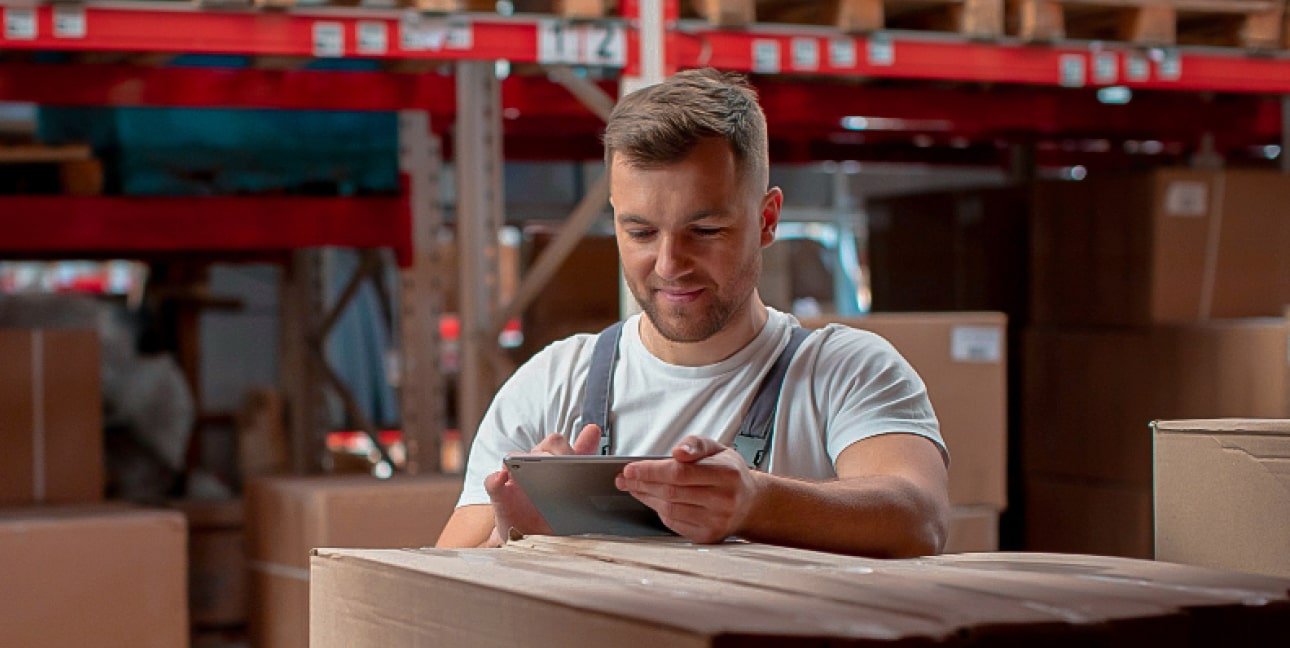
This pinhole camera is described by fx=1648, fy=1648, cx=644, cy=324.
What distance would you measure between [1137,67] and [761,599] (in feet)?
13.4

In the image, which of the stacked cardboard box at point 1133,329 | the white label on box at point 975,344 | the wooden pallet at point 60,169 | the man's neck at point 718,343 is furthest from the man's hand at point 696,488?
the wooden pallet at point 60,169

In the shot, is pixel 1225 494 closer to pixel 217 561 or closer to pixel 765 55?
pixel 765 55

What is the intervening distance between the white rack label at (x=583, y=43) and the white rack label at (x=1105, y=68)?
5.10ft

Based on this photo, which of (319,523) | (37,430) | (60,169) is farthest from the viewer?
(60,169)

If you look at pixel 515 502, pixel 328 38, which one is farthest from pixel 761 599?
pixel 328 38

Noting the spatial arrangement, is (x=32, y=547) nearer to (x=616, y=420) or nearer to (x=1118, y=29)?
(x=616, y=420)

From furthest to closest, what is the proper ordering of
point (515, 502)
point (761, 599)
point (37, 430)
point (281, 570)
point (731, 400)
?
point (37, 430) → point (281, 570) → point (731, 400) → point (515, 502) → point (761, 599)

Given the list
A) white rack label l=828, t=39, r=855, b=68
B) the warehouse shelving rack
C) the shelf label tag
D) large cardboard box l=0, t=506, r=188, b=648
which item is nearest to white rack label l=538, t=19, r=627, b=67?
the warehouse shelving rack

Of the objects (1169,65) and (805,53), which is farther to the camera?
(1169,65)

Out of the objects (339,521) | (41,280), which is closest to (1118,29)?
(339,521)

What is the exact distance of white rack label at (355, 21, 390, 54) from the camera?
4156mm

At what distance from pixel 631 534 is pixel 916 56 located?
3034 mm

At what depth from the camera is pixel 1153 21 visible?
5008 mm

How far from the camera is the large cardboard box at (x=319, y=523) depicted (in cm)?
429
